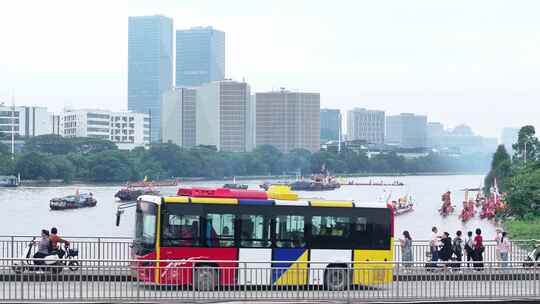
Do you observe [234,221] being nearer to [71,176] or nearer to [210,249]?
[210,249]

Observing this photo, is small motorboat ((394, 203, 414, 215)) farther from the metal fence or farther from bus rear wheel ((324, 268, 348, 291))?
the metal fence

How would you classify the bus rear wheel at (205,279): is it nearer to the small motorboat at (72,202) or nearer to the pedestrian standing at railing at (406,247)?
the pedestrian standing at railing at (406,247)

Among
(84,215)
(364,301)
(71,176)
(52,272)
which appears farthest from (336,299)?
(71,176)

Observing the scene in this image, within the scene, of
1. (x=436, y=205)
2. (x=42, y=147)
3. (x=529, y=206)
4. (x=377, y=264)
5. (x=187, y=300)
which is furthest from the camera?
(x=42, y=147)

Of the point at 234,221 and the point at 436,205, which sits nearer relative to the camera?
the point at 234,221

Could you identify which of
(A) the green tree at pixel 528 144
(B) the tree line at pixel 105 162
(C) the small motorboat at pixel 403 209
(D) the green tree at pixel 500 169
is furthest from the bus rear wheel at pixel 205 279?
(B) the tree line at pixel 105 162

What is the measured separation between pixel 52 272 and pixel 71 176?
133 meters

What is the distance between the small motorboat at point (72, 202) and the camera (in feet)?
359

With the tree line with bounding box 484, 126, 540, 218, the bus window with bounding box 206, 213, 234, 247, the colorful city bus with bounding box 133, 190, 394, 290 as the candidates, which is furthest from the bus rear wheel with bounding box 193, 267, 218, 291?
the tree line with bounding box 484, 126, 540, 218

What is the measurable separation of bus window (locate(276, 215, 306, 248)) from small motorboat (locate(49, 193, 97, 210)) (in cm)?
8544

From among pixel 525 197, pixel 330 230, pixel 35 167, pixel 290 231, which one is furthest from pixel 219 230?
pixel 35 167

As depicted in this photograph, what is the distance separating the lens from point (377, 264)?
Result: 2350 cm

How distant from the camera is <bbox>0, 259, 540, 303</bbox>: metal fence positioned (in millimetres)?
20750

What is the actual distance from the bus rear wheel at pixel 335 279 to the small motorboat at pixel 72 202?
8760cm
